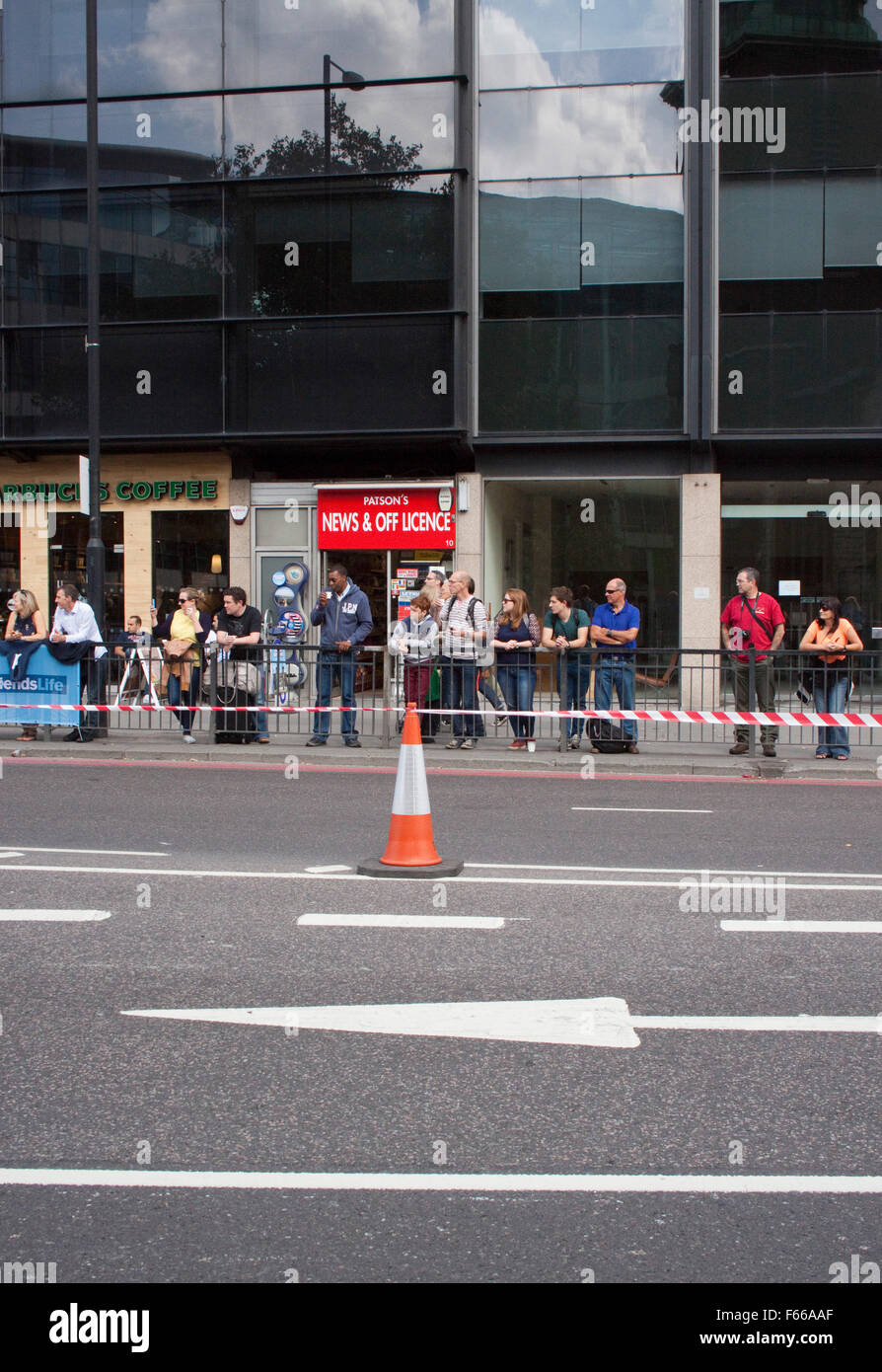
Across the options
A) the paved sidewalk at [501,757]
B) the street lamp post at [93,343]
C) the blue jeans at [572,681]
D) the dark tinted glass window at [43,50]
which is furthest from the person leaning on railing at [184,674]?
the dark tinted glass window at [43,50]

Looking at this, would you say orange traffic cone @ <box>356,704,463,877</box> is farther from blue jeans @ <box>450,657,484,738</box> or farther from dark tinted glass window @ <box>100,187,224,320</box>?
dark tinted glass window @ <box>100,187,224,320</box>

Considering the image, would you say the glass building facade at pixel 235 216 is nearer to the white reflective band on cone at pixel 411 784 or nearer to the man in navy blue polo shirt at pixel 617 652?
the man in navy blue polo shirt at pixel 617 652

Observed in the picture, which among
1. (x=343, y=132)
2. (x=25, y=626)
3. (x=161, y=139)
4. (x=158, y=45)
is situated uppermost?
(x=158, y=45)

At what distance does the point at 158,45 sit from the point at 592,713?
14528 mm

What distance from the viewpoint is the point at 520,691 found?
15.1 meters

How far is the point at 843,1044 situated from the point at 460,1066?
1.42 m

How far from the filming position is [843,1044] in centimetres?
488

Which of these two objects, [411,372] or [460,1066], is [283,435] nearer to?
[411,372]

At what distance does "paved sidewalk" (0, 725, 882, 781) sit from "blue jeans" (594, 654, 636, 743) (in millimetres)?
357

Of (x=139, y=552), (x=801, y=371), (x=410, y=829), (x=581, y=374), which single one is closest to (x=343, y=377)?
(x=581, y=374)

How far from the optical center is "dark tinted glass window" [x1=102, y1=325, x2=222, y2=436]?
71.5 ft

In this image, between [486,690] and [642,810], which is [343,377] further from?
[642,810]

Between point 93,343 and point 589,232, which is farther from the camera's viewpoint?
point 589,232
